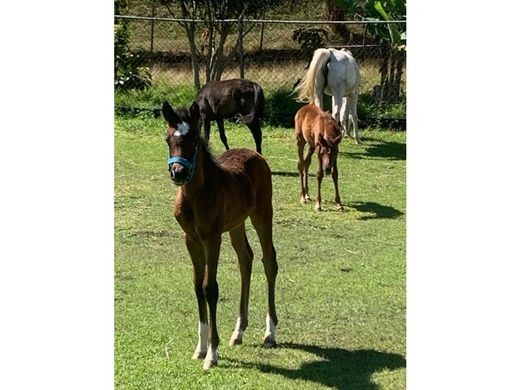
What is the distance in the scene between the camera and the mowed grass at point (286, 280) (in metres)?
3.25

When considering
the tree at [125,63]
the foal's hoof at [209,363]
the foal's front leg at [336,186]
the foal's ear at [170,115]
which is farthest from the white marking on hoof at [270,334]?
the tree at [125,63]

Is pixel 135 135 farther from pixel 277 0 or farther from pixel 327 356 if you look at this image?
pixel 327 356

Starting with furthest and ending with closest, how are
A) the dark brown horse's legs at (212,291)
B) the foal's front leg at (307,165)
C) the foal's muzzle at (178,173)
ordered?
the foal's front leg at (307,165)
the dark brown horse's legs at (212,291)
the foal's muzzle at (178,173)

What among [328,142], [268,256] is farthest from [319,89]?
[268,256]

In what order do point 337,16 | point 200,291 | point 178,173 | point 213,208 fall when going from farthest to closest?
point 337,16, point 200,291, point 213,208, point 178,173

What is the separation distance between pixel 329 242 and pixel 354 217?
5.5 inches

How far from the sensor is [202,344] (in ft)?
10.8

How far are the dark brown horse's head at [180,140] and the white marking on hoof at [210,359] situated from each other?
2.05ft

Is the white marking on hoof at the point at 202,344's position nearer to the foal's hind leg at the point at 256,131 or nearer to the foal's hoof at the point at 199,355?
the foal's hoof at the point at 199,355

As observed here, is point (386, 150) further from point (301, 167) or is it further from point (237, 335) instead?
point (237, 335)

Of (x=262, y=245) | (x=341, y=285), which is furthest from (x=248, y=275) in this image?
(x=341, y=285)

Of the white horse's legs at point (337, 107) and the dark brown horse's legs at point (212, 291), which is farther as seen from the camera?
the white horse's legs at point (337, 107)

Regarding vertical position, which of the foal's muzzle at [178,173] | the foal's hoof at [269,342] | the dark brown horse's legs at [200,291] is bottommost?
the foal's hoof at [269,342]

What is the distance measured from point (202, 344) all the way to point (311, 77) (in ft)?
3.56
